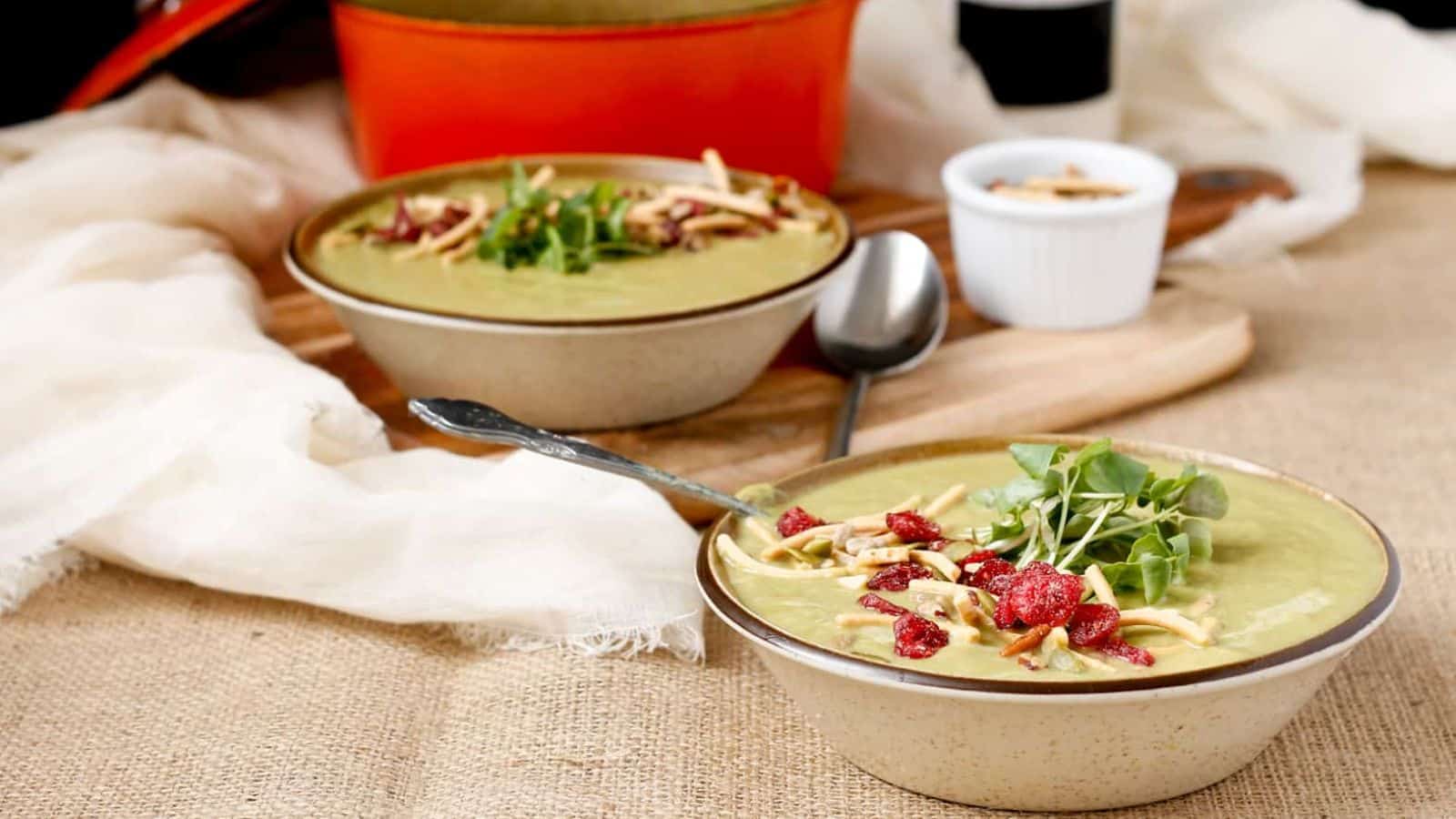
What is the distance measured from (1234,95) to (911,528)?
1666 millimetres

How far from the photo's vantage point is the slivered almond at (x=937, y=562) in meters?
1.11

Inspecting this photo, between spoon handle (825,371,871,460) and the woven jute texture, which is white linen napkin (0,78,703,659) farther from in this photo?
spoon handle (825,371,871,460)

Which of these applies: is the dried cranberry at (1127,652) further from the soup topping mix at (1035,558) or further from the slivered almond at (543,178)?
the slivered almond at (543,178)

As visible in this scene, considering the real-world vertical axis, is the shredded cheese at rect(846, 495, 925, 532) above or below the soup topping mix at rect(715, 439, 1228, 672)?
below

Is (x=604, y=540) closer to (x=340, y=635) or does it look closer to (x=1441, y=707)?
(x=340, y=635)

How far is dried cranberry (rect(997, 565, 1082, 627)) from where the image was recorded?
103 cm

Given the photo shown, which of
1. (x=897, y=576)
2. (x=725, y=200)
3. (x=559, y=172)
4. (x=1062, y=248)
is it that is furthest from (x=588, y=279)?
(x=897, y=576)

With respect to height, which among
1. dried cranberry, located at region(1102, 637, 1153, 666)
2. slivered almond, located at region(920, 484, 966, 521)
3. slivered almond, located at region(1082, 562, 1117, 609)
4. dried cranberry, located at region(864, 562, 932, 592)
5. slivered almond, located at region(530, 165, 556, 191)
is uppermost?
slivered almond, located at region(1082, 562, 1117, 609)

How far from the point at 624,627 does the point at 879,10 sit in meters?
1.45

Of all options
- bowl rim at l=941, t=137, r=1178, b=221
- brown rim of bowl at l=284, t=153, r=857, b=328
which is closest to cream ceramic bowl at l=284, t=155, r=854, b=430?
brown rim of bowl at l=284, t=153, r=857, b=328

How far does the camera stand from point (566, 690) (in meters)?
1.26

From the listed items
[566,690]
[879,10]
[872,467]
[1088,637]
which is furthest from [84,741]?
[879,10]

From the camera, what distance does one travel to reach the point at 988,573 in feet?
3.62

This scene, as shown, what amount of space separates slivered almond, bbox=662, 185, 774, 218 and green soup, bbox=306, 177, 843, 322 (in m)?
0.03
